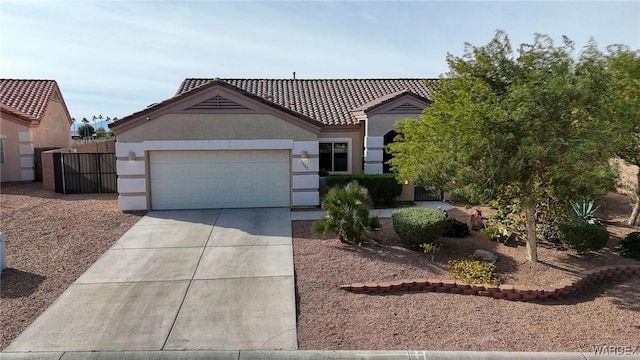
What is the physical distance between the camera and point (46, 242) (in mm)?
10602

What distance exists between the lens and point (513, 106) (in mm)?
7406

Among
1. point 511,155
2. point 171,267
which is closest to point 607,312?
point 511,155

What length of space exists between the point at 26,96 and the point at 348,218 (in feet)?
73.2

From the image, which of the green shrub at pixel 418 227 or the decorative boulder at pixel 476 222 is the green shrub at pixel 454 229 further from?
the green shrub at pixel 418 227

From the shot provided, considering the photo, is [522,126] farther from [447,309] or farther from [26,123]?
[26,123]

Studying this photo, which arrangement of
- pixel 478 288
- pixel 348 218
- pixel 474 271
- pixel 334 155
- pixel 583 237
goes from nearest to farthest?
pixel 478 288, pixel 474 271, pixel 583 237, pixel 348 218, pixel 334 155

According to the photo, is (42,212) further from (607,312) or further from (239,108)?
(607,312)

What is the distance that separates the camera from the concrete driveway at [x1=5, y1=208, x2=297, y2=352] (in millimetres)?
6047

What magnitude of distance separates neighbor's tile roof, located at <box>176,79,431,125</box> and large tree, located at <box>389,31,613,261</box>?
9.52 meters

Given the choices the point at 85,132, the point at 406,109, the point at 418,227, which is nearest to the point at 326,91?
the point at 406,109

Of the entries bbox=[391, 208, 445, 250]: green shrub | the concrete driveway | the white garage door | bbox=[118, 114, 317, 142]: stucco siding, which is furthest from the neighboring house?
bbox=[391, 208, 445, 250]: green shrub

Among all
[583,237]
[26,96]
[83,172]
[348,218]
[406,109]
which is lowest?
[583,237]

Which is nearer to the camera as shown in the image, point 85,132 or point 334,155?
point 334,155

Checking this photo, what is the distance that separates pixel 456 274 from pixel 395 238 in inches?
104
